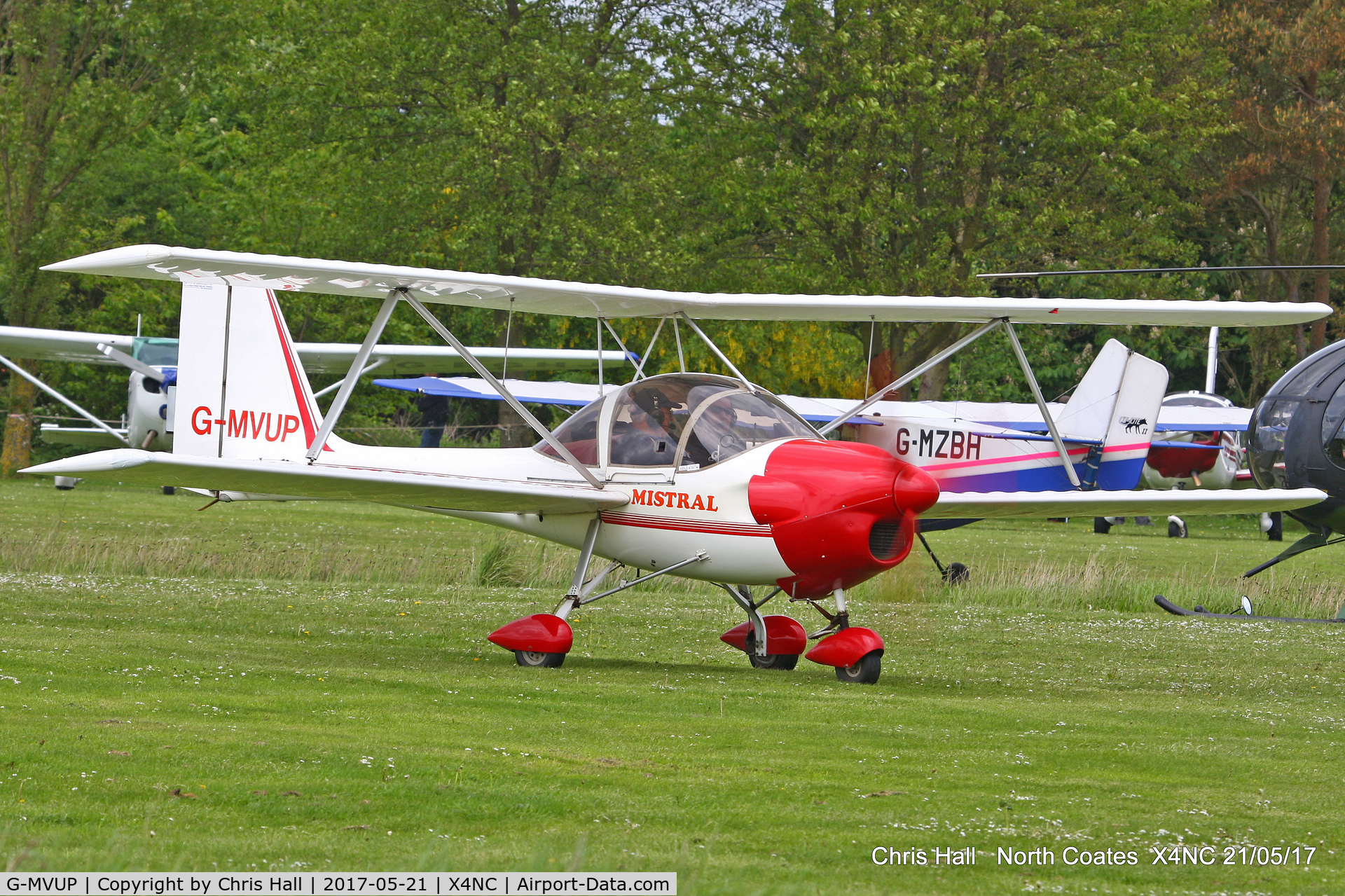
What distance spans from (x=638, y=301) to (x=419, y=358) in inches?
806

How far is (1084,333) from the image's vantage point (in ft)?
172

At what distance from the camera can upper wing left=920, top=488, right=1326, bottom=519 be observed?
38.9 feet

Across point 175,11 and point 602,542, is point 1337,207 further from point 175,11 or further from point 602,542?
point 602,542

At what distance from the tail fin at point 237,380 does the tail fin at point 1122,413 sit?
708 inches

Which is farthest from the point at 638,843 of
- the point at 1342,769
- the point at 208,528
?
the point at 208,528

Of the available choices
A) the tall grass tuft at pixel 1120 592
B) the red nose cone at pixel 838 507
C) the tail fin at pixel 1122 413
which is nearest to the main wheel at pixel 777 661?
the red nose cone at pixel 838 507

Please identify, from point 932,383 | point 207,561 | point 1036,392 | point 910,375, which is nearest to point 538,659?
point 910,375

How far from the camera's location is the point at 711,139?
41938 mm

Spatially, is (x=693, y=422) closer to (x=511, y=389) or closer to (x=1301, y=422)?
(x=1301, y=422)

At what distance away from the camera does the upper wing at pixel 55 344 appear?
32812mm

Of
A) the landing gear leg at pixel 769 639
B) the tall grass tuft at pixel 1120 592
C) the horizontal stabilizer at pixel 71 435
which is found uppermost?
the landing gear leg at pixel 769 639

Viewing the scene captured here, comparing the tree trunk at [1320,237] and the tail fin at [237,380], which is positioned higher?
the tree trunk at [1320,237]

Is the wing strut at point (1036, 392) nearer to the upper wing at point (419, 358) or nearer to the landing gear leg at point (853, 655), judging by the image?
the landing gear leg at point (853, 655)

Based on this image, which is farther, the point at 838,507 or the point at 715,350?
the point at 715,350
